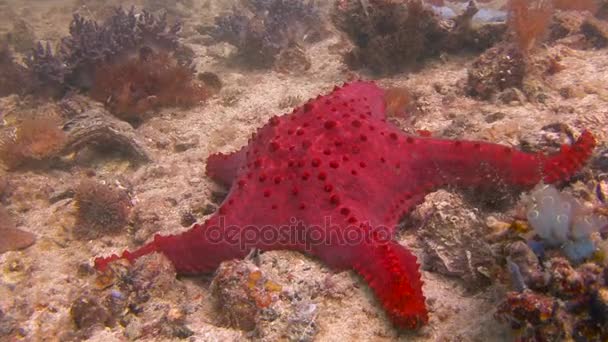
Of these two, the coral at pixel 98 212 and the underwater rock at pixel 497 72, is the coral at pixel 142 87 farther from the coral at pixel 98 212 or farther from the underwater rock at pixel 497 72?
the underwater rock at pixel 497 72


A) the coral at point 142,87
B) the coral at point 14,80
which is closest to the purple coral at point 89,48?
the coral at point 14,80

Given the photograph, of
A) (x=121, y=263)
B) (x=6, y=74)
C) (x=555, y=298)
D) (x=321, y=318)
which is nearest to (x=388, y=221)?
(x=321, y=318)

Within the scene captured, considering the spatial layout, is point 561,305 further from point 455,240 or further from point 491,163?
point 491,163

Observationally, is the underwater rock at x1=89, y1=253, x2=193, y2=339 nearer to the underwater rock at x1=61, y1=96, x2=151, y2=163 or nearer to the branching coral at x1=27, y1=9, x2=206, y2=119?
the underwater rock at x1=61, y1=96, x2=151, y2=163

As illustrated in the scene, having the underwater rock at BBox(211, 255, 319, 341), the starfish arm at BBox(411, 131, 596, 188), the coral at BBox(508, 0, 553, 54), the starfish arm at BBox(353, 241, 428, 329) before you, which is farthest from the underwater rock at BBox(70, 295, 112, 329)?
the coral at BBox(508, 0, 553, 54)

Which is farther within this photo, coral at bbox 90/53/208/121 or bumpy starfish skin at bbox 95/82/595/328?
coral at bbox 90/53/208/121
